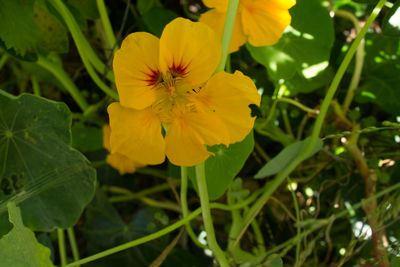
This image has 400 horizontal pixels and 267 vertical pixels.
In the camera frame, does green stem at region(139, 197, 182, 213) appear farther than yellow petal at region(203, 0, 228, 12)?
Yes

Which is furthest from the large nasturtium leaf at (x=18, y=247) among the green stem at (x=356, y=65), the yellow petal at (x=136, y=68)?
the green stem at (x=356, y=65)

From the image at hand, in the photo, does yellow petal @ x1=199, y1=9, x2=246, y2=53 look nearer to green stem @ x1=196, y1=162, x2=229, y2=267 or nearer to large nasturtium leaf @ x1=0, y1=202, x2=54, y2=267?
green stem @ x1=196, y1=162, x2=229, y2=267

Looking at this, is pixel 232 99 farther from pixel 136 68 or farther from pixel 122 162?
pixel 122 162

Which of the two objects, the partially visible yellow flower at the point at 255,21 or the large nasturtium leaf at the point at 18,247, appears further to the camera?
the partially visible yellow flower at the point at 255,21

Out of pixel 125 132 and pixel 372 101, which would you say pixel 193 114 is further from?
pixel 372 101

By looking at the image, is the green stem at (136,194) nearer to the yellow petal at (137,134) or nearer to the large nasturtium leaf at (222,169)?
the large nasturtium leaf at (222,169)

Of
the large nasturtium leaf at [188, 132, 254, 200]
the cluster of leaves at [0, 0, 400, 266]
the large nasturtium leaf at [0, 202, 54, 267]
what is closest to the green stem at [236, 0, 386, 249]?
the cluster of leaves at [0, 0, 400, 266]
